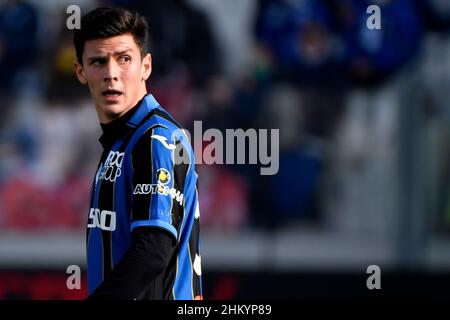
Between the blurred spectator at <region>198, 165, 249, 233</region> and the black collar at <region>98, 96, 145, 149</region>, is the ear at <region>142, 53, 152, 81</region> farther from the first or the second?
the blurred spectator at <region>198, 165, 249, 233</region>

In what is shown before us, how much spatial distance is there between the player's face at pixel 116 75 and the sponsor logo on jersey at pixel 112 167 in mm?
137

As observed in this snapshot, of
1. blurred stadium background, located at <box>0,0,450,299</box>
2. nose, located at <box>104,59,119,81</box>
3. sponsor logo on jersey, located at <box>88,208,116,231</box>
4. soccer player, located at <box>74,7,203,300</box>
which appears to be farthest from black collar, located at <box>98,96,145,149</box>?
blurred stadium background, located at <box>0,0,450,299</box>

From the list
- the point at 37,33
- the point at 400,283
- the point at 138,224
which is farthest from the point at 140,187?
the point at 37,33

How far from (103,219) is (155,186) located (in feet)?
0.80

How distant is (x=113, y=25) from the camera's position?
9.66 feet

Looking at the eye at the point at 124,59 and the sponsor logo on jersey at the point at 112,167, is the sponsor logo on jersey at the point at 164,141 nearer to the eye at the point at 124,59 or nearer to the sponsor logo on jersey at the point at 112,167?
the sponsor logo on jersey at the point at 112,167

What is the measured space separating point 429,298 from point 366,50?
2225 millimetres

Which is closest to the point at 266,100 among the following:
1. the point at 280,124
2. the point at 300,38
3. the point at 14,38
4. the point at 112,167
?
the point at 280,124

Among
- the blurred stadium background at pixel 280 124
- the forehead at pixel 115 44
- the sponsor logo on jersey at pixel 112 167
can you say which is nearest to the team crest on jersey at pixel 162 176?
the sponsor logo on jersey at pixel 112 167

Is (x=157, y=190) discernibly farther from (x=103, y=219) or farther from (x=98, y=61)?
(x=98, y=61)

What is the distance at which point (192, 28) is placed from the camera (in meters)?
8.89

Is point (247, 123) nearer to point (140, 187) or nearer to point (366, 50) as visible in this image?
point (366, 50)

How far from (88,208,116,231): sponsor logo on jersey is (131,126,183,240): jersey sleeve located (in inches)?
4.6

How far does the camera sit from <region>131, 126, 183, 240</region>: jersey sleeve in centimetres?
273
